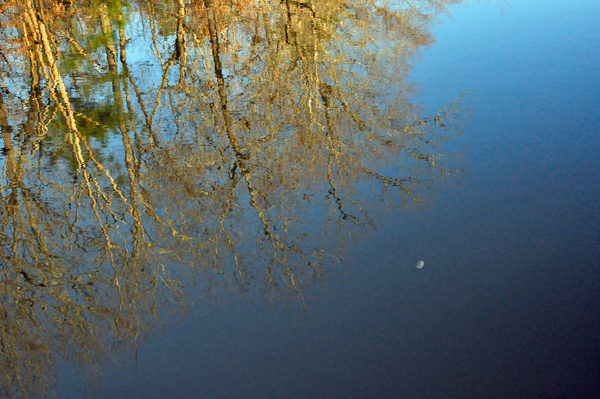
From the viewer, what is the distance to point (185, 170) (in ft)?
11.7

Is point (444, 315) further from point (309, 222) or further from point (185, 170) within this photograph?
point (185, 170)

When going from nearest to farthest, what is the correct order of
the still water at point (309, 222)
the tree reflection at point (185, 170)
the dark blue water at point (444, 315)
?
1. the dark blue water at point (444, 315)
2. the still water at point (309, 222)
3. the tree reflection at point (185, 170)

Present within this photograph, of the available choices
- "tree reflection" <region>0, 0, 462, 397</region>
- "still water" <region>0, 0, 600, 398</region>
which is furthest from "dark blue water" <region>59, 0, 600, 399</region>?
"tree reflection" <region>0, 0, 462, 397</region>

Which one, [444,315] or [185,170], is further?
[185,170]

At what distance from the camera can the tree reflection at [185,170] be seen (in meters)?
2.63

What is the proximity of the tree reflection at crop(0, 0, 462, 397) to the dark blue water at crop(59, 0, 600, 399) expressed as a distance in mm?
169

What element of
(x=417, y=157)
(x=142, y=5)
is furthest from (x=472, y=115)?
(x=142, y=5)

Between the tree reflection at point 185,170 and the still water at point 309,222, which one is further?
the tree reflection at point 185,170

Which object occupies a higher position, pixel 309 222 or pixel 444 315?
pixel 309 222

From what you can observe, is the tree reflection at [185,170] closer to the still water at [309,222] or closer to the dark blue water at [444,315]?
the still water at [309,222]

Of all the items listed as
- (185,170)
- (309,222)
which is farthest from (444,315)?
(185,170)

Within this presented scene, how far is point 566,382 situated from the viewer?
1926 mm

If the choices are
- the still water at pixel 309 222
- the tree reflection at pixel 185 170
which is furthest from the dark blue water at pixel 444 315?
the tree reflection at pixel 185 170

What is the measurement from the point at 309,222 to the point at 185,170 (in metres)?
1.05
